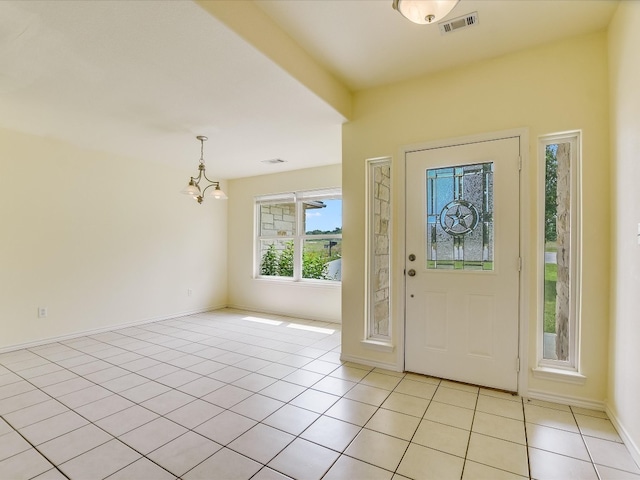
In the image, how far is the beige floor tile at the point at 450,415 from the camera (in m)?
2.22

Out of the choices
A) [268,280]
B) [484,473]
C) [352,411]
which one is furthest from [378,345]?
[268,280]

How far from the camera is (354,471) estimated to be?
68.9 inches

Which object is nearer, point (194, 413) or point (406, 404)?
point (194, 413)

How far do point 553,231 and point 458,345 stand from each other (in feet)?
3.96

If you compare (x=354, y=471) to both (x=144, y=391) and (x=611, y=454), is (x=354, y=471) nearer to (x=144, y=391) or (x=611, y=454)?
(x=611, y=454)

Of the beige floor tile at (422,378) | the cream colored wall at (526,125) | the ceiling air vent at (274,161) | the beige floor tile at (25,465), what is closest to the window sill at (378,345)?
the cream colored wall at (526,125)

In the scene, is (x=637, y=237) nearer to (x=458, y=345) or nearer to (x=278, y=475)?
(x=458, y=345)

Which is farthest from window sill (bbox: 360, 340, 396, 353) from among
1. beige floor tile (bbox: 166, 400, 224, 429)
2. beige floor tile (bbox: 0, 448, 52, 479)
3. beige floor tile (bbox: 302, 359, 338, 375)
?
beige floor tile (bbox: 0, 448, 52, 479)

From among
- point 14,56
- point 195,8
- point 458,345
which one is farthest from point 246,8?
point 458,345

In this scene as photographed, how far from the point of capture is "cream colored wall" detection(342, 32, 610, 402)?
2.39 metres

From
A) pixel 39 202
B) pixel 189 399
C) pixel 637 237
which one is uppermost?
pixel 39 202

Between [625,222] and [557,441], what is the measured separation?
144 cm

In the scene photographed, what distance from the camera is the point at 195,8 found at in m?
1.84

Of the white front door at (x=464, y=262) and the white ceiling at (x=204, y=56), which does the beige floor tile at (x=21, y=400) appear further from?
the white front door at (x=464, y=262)
